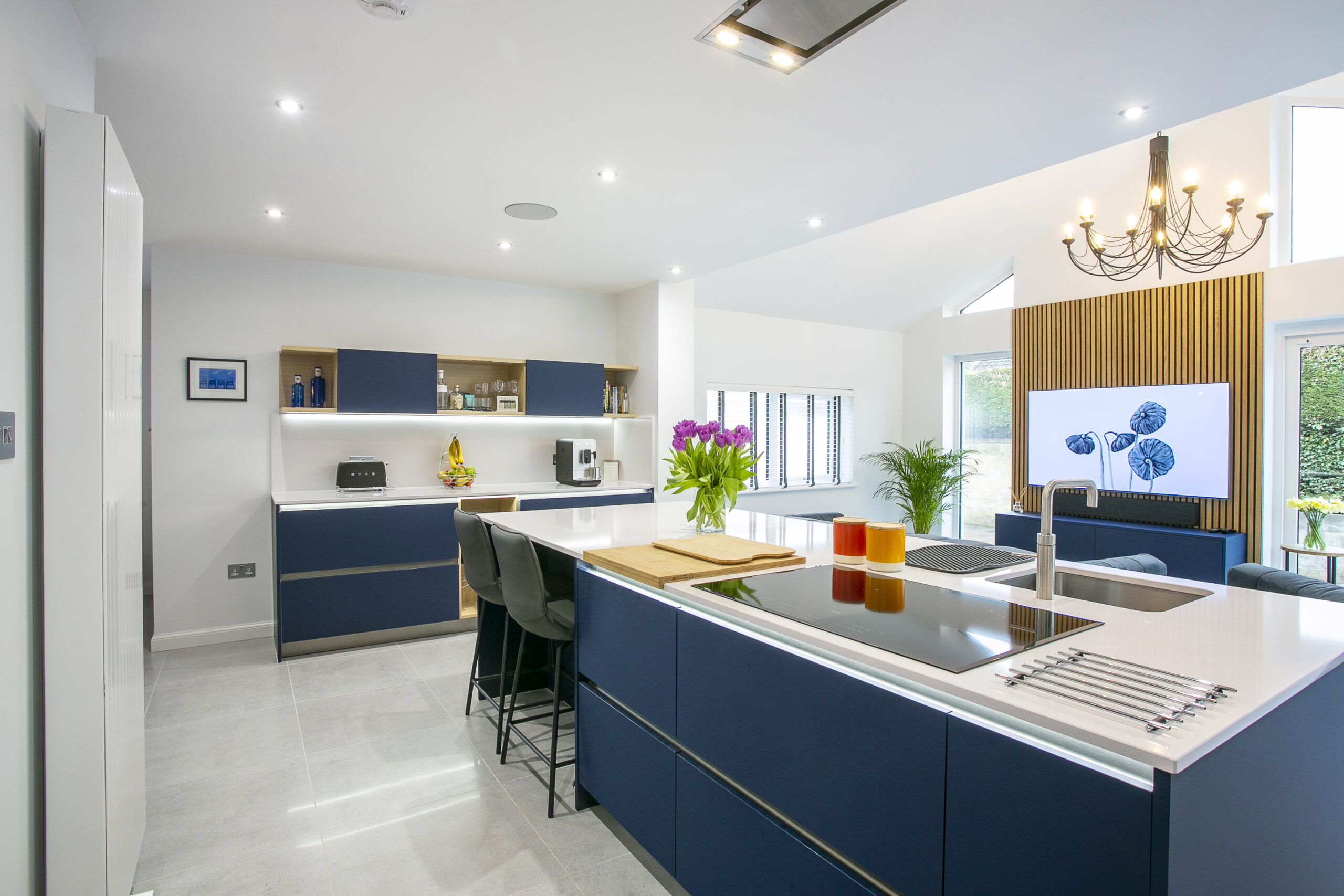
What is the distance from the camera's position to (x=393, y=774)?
8.91ft

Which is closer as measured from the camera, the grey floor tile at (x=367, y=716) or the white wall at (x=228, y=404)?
the grey floor tile at (x=367, y=716)

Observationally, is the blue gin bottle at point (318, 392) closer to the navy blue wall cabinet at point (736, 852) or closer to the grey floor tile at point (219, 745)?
the grey floor tile at point (219, 745)

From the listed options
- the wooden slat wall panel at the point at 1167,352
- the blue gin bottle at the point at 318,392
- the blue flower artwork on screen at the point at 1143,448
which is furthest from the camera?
the blue flower artwork on screen at the point at 1143,448

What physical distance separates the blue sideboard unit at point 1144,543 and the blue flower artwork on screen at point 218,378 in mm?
5797

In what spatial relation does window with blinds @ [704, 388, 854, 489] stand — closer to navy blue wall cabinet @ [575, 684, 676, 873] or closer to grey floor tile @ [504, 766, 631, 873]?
grey floor tile @ [504, 766, 631, 873]

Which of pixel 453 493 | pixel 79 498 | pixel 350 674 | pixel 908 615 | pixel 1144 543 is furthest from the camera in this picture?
pixel 1144 543

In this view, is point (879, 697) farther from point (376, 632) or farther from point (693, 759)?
point (376, 632)

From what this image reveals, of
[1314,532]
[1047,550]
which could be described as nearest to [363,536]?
[1047,550]

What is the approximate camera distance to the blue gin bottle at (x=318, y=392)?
4.58 meters

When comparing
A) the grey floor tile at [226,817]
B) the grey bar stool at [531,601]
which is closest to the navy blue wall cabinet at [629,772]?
the grey bar stool at [531,601]

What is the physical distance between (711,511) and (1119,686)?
170 centimetres

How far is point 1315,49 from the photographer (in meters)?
2.07

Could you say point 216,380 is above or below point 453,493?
above

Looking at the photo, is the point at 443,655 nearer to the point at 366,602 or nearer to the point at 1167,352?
the point at 366,602
